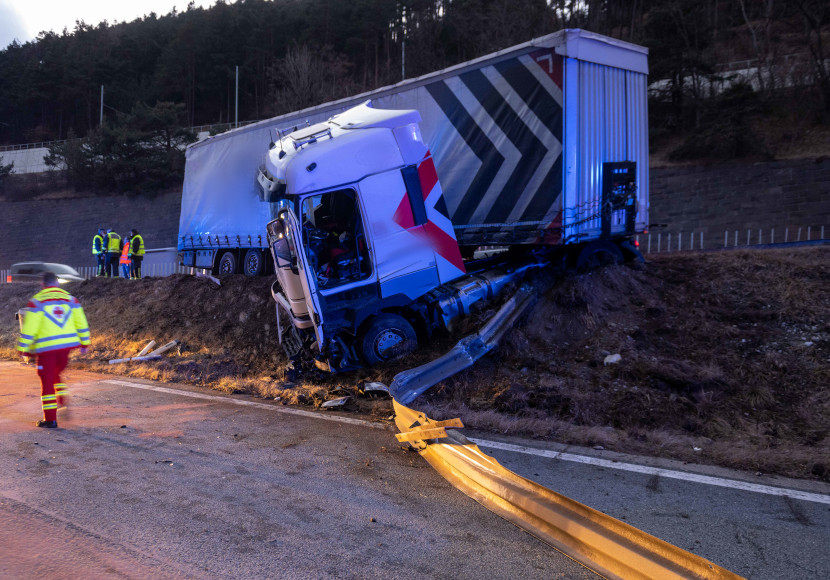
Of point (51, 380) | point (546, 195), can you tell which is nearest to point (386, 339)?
point (546, 195)

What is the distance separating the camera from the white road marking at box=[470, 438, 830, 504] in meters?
4.06

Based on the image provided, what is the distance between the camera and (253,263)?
45.9 ft

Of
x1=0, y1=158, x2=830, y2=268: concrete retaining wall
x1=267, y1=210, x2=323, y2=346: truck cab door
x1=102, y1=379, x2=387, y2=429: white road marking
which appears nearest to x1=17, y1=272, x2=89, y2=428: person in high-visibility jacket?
x1=102, y1=379, x2=387, y2=429: white road marking

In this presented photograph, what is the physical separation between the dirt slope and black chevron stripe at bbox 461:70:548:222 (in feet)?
4.75

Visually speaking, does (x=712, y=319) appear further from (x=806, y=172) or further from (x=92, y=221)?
(x=92, y=221)

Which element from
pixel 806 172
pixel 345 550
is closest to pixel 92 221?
pixel 806 172

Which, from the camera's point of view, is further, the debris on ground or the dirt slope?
the debris on ground

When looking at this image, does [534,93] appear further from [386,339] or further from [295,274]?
[295,274]

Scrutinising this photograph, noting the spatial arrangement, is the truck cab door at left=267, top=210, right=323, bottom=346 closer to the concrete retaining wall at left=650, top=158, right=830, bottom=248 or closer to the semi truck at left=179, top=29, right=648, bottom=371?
the semi truck at left=179, top=29, right=648, bottom=371

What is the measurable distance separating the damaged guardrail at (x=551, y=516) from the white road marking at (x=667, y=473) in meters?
0.61

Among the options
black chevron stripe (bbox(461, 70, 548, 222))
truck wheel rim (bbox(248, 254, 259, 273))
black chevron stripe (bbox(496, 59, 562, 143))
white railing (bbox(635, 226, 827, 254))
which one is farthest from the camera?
white railing (bbox(635, 226, 827, 254))

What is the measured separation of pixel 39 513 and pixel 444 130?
24.5ft

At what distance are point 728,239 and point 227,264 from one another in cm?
1666

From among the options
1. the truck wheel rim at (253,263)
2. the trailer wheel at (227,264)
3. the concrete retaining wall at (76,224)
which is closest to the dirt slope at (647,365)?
the truck wheel rim at (253,263)
